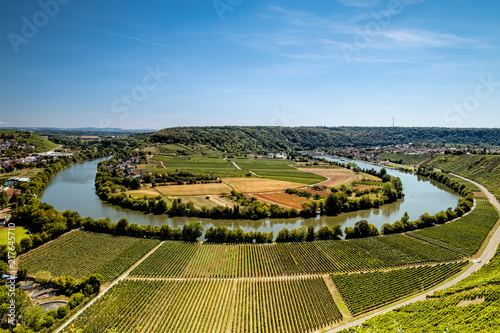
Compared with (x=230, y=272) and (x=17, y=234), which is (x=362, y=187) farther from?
(x=17, y=234)

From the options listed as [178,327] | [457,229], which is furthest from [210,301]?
[457,229]

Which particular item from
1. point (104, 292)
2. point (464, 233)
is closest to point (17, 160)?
point (104, 292)

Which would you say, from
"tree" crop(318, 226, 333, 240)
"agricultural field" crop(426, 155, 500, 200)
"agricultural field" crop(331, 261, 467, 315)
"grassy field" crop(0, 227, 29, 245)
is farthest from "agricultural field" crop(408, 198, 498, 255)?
"grassy field" crop(0, 227, 29, 245)

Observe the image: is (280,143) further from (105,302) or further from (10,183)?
(105,302)

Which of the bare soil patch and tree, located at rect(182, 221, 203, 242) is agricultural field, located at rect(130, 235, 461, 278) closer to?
tree, located at rect(182, 221, 203, 242)

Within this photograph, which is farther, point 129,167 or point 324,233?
point 129,167

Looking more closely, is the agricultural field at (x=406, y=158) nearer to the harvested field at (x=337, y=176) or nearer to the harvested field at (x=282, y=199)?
the harvested field at (x=337, y=176)
